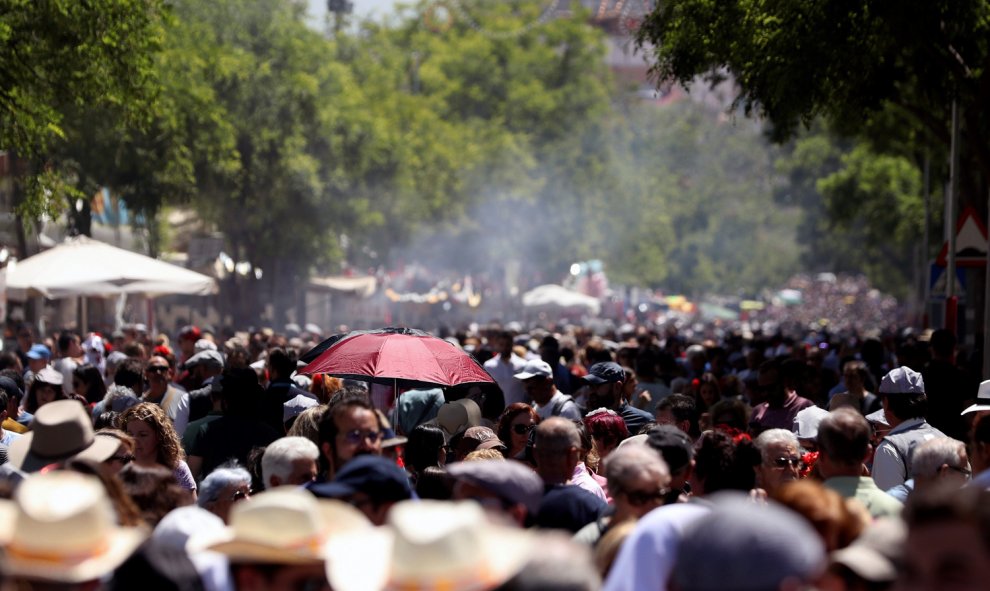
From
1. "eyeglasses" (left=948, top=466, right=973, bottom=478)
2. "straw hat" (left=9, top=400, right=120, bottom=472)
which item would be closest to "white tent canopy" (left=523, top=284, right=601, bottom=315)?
"eyeglasses" (left=948, top=466, right=973, bottom=478)

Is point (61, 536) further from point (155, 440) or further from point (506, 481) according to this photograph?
point (155, 440)

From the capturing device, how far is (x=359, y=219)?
4088cm

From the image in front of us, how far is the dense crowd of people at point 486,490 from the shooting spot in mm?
3736

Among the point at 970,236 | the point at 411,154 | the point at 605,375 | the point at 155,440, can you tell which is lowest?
the point at 155,440

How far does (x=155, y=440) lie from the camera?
771 centimetres

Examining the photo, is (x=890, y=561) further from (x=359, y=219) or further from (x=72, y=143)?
(x=359, y=219)

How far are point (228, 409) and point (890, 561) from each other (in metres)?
5.28

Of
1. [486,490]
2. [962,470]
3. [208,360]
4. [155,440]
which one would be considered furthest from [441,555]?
[208,360]

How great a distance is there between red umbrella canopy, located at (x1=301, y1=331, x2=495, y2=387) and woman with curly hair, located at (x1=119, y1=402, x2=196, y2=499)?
177 centimetres

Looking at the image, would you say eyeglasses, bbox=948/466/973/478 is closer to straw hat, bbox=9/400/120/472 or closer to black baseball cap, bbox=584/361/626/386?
straw hat, bbox=9/400/120/472

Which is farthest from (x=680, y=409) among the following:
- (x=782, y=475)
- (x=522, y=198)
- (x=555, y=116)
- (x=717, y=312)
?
(x=717, y=312)

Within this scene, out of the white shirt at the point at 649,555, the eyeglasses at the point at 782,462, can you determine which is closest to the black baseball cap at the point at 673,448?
the eyeglasses at the point at 782,462

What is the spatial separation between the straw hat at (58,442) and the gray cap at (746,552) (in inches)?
132

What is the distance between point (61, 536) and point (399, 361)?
18.3 feet
